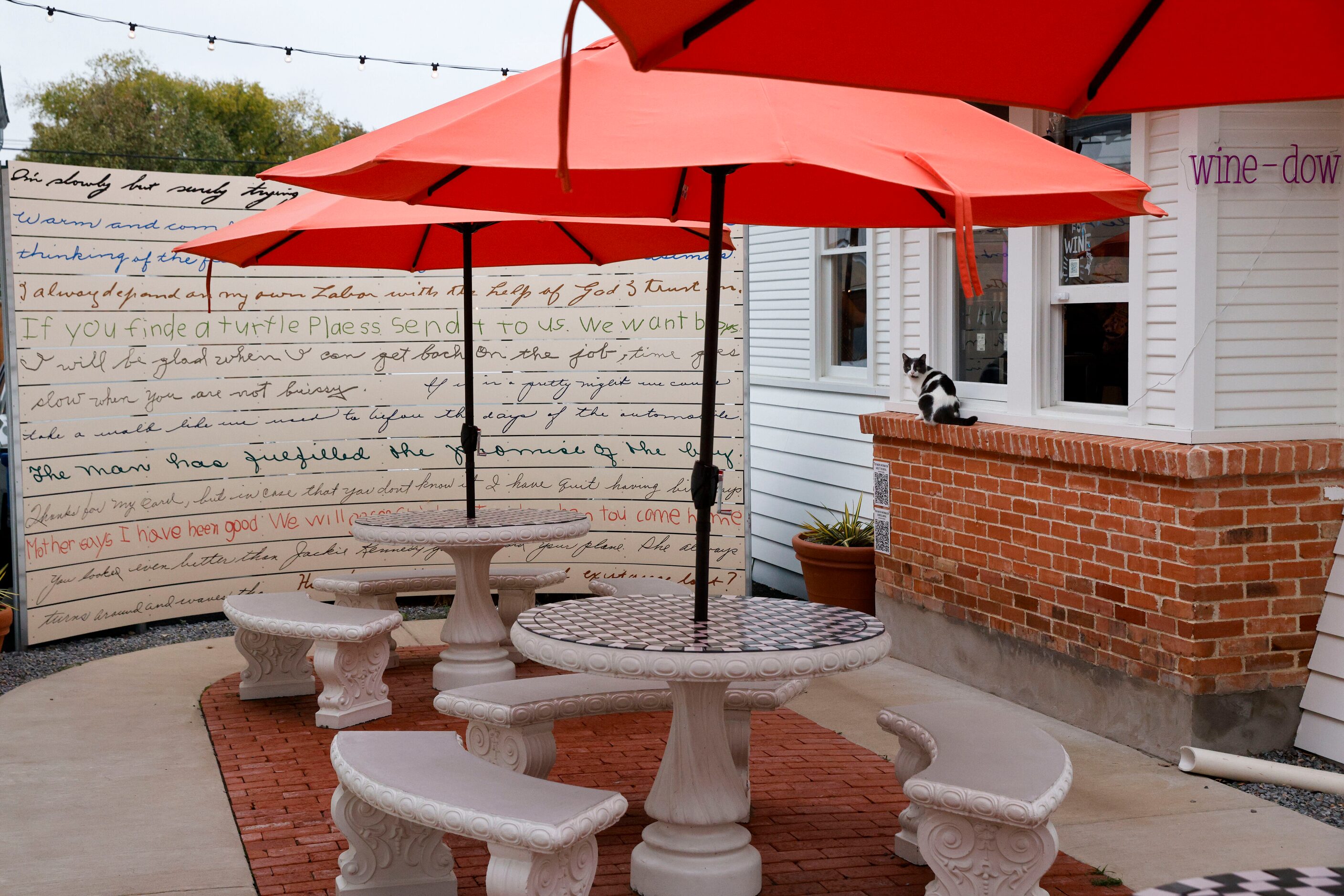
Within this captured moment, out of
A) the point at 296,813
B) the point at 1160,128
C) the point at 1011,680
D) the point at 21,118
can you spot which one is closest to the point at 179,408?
the point at 296,813

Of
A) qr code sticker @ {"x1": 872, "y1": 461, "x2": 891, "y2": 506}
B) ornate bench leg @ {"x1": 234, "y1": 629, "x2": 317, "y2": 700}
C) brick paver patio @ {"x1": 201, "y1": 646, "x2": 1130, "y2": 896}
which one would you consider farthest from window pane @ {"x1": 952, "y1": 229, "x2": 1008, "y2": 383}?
ornate bench leg @ {"x1": 234, "y1": 629, "x2": 317, "y2": 700}

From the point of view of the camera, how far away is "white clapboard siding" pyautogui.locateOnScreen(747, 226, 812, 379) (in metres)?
9.10

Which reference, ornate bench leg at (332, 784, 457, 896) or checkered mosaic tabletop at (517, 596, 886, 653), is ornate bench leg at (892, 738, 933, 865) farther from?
ornate bench leg at (332, 784, 457, 896)

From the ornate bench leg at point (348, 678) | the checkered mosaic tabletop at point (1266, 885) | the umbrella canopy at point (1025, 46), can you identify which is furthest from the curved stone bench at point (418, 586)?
the checkered mosaic tabletop at point (1266, 885)

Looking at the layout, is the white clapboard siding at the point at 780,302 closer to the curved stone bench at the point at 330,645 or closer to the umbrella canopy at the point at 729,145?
the curved stone bench at the point at 330,645

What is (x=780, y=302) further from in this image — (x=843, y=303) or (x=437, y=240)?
(x=437, y=240)

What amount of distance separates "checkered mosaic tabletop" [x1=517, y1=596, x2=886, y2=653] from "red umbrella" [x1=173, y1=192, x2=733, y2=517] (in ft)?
5.90

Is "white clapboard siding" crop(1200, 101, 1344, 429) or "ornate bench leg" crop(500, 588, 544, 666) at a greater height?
"white clapboard siding" crop(1200, 101, 1344, 429)

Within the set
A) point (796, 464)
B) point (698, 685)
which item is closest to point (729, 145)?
point (698, 685)

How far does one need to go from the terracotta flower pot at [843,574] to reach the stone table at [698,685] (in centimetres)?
356

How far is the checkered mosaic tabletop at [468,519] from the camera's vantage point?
596 centimetres

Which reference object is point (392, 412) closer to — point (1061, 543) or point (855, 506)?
point (855, 506)

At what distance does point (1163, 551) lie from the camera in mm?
5078

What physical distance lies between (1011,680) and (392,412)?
4411 millimetres
